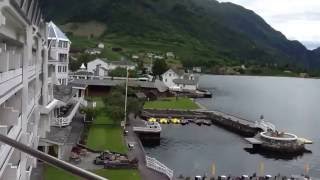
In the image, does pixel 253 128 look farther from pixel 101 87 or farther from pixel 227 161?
pixel 101 87

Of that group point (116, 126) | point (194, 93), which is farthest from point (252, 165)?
point (194, 93)

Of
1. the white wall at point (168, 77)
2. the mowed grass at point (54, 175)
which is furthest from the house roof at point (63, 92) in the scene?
the white wall at point (168, 77)

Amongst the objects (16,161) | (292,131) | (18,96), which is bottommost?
(292,131)

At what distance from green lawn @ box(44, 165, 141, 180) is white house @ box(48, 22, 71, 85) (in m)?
20.1

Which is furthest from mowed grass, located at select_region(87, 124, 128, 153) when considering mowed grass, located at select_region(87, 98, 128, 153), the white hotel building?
the white hotel building

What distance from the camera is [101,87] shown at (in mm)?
87062

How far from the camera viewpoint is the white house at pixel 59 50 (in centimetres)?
4988

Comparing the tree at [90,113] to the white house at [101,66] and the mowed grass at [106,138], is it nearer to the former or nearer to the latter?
the mowed grass at [106,138]

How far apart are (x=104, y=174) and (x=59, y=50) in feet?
82.3

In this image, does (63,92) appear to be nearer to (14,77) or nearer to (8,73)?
(14,77)

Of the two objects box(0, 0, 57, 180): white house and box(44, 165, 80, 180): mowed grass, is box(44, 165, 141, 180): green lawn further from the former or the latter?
box(0, 0, 57, 180): white house

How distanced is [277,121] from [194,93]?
28.9 metres

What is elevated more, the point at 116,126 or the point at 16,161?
the point at 16,161

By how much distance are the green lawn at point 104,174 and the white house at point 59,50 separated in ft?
65.8
